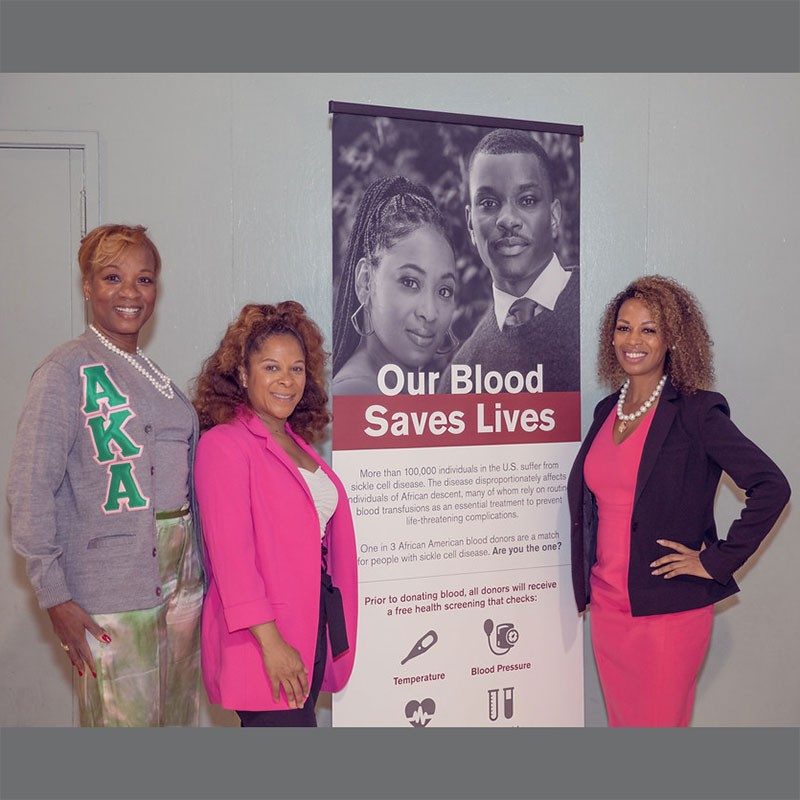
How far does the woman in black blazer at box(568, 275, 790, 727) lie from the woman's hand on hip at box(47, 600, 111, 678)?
149cm

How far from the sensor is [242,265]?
9.11 ft

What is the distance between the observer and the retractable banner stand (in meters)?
2.58

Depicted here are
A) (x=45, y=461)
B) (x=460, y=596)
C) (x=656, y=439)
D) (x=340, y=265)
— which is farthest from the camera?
(x=460, y=596)

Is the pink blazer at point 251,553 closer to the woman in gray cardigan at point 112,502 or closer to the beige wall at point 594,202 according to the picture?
the woman in gray cardigan at point 112,502

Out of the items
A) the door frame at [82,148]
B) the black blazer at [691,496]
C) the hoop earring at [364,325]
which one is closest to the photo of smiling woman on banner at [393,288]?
the hoop earring at [364,325]

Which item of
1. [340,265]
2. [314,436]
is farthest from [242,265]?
[314,436]

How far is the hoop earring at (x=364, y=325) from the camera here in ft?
8.43

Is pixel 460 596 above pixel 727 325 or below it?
below

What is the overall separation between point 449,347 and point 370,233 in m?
0.47

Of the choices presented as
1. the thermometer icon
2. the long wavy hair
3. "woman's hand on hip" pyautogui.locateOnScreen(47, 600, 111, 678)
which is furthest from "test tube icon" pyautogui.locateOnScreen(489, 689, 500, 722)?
"woman's hand on hip" pyautogui.locateOnScreen(47, 600, 111, 678)

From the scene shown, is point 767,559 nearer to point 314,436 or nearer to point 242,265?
point 314,436

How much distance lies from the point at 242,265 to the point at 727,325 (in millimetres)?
1940

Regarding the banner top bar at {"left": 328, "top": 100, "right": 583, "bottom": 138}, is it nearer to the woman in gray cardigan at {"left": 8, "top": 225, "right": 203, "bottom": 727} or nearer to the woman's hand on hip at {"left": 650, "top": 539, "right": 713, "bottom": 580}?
the woman in gray cardigan at {"left": 8, "top": 225, "right": 203, "bottom": 727}

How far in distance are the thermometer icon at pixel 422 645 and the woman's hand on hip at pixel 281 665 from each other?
0.68 metres
